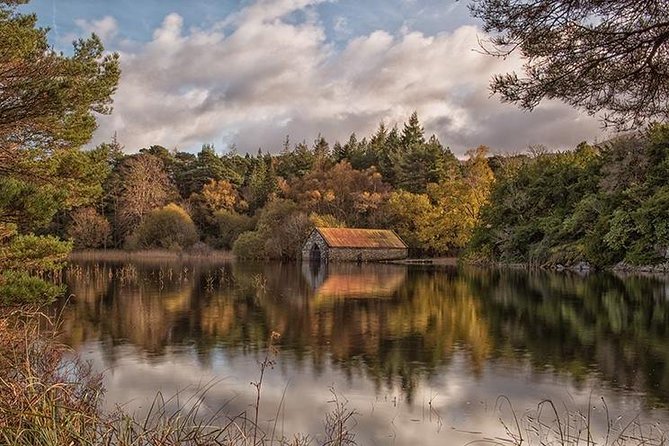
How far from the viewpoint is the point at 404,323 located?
14617 millimetres

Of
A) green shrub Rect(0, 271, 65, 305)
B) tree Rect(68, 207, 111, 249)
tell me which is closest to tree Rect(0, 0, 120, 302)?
green shrub Rect(0, 271, 65, 305)

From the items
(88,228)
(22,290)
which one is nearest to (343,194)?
(88,228)

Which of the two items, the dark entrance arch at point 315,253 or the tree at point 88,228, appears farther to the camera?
the tree at point 88,228

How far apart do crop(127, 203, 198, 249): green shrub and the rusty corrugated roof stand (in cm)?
1310

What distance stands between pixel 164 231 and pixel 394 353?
44821mm

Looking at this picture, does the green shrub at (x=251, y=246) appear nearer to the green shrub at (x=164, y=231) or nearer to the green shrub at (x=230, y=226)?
the green shrub at (x=230, y=226)

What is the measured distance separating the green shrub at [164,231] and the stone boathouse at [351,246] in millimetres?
11333

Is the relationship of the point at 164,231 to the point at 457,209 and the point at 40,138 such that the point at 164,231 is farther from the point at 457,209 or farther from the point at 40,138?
the point at 40,138

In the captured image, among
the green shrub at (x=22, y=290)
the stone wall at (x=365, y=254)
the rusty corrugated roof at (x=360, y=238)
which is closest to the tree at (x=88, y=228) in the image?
the rusty corrugated roof at (x=360, y=238)

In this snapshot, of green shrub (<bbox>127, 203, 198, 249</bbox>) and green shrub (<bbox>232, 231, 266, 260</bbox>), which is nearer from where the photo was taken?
green shrub (<bbox>232, 231, 266, 260</bbox>)

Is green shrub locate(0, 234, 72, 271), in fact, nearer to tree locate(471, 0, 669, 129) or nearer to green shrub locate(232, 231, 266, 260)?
tree locate(471, 0, 669, 129)

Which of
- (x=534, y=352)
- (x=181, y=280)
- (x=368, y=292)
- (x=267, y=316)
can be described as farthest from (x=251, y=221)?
(x=534, y=352)

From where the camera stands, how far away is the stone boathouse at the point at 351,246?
4581cm

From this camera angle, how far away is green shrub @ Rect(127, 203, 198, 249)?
52.7m
